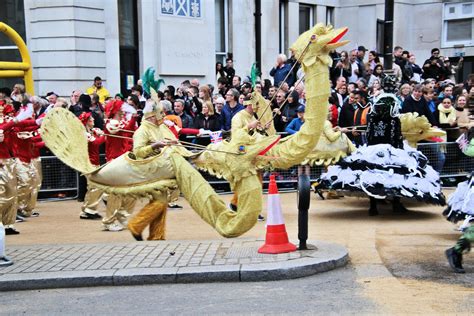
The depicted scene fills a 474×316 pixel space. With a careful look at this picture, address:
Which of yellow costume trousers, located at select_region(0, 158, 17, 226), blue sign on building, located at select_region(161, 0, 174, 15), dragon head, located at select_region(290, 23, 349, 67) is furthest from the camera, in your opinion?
blue sign on building, located at select_region(161, 0, 174, 15)

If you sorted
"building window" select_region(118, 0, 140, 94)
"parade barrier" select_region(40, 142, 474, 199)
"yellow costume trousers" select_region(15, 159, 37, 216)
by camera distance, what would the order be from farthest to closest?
"building window" select_region(118, 0, 140, 94)
"parade barrier" select_region(40, 142, 474, 199)
"yellow costume trousers" select_region(15, 159, 37, 216)

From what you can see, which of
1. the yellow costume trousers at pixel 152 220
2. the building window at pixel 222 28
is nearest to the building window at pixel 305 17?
the building window at pixel 222 28

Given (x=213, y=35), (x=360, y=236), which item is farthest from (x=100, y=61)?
(x=360, y=236)

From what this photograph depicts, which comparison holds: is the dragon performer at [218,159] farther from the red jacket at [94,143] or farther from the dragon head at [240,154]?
the red jacket at [94,143]

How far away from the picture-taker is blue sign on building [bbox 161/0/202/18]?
19812 millimetres

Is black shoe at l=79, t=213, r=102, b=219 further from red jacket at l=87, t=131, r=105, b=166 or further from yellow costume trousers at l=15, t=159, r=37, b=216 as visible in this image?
red jacket at l=87, t=131, r=105, b=166

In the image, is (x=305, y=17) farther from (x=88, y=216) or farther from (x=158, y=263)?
(x=158, y=263)

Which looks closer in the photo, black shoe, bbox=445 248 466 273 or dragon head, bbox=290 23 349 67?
black shoe, bbox=445 248 466 273

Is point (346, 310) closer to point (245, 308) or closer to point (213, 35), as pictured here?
point (245, 308)

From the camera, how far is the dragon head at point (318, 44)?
7.30 metres

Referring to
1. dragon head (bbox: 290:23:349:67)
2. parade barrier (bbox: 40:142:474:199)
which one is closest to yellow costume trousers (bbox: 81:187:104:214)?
parade barrier (bbox: 40:142:474:199)

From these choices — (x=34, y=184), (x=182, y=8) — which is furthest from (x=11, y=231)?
(x=182, y=8)

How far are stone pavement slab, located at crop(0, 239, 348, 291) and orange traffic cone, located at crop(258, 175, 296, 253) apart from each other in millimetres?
142

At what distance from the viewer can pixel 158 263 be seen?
750 centimetres
